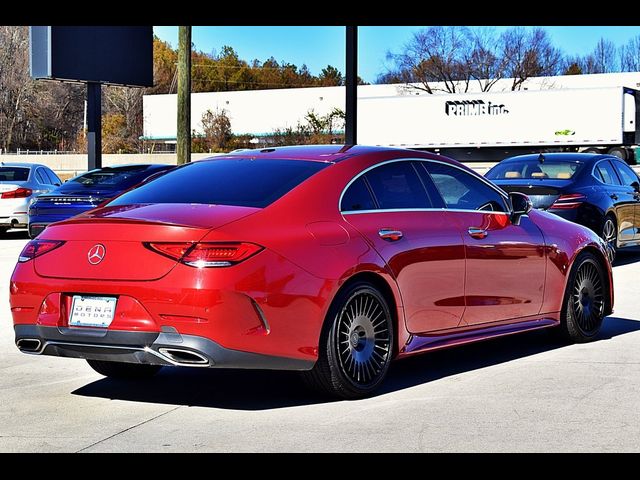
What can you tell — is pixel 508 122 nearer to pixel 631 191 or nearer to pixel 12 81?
pixel 12 81

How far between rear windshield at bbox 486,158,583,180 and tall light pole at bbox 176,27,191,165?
10397mm

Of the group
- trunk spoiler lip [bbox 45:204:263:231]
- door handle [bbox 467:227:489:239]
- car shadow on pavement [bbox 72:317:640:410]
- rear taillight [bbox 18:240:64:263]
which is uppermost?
trunk spoiler lip [bbox 45:204:263:231]

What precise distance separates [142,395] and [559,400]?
257 centimetres

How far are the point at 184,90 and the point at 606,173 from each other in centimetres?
1136

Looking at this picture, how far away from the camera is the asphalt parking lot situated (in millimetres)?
5496

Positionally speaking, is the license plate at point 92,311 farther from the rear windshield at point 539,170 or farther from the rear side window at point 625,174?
the rear side window at point 625,174

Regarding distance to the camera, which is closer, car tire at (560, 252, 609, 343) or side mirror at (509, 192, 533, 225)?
side mirror at (509, 192, 533, 225)

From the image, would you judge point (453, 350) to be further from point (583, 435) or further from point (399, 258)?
point (583, 435)

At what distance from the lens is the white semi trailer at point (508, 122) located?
61.1m

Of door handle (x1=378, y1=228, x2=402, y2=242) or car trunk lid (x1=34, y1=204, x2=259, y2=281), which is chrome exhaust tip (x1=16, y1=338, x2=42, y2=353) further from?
door handle (x1=378, y1=228, x2=402, y2=242)

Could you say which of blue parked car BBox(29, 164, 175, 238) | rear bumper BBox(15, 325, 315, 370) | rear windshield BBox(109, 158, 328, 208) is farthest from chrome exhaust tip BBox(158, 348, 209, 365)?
blue parked car BBox(29, 164, 175, 238)

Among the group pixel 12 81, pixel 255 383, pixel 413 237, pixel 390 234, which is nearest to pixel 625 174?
pixel 413 237

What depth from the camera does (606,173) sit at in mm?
15203
